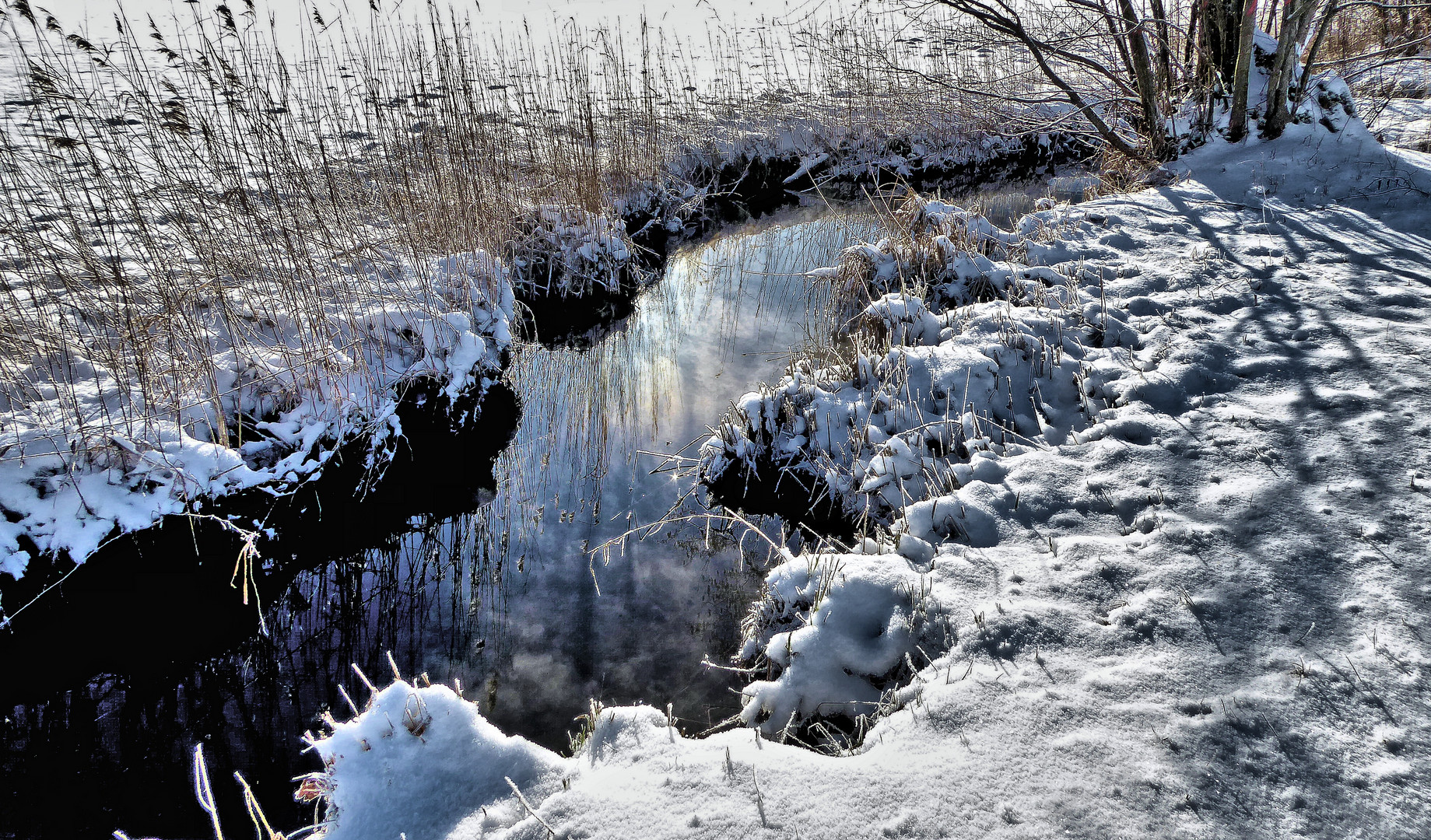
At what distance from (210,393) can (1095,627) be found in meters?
3.64

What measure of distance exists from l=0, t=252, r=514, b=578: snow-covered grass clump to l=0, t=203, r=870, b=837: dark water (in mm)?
487

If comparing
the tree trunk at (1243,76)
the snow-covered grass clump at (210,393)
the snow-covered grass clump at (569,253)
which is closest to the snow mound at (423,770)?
the snow-covered grass clump at (210,393)

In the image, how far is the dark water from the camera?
96.0 inches

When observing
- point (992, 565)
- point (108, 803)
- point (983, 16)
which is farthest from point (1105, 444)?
point (983, 16)

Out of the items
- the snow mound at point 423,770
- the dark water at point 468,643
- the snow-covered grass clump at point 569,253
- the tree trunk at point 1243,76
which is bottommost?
the dark water at point 468,643

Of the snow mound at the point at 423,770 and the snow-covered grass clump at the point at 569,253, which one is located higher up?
the snow-covered grass clump at the point at 569,253

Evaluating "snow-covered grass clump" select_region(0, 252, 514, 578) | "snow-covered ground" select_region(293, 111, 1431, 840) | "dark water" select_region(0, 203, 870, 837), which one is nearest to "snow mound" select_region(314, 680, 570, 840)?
"snow-covered ground" select_region(293, 111, 1431, 840)

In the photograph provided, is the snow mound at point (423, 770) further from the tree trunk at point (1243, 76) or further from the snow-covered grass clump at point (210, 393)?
the tree trunk at point (1243, 76)

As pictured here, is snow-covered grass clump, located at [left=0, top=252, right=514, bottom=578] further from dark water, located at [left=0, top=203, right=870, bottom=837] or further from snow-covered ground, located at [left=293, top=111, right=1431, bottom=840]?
snow-covered ground, located at [left=293, top=111, right=1431, bottom=840]

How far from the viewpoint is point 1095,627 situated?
71.7 inches

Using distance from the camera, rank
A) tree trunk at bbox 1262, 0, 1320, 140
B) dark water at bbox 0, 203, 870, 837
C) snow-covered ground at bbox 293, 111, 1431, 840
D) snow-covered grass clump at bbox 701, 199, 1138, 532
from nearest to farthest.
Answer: snow-covered ground at bbox 293, 111, 1431, 840 → dark water at bbox 0, 203, 870, 837 → snow-covered grass clump at bbox 701, 199, 1138, 532 → tree trunk at bbox 1262, 0, 1320, 140

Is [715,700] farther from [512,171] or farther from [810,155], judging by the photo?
[810,155]

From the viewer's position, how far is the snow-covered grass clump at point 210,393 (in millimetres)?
2918

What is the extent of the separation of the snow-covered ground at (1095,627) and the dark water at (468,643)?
2.25 feet
